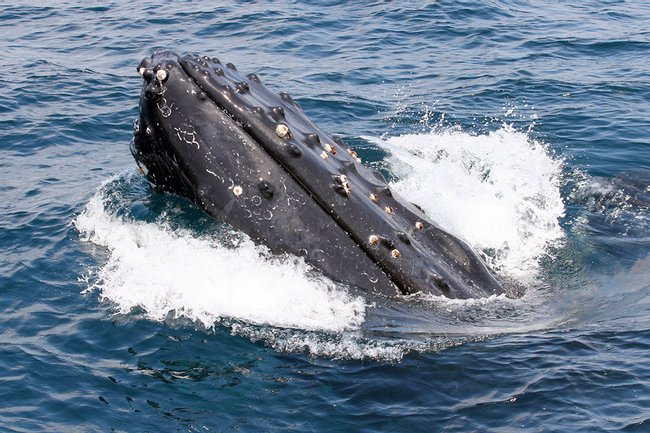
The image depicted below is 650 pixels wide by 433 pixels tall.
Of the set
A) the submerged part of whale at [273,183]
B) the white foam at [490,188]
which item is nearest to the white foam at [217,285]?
the submerged part of whale at [273,183]

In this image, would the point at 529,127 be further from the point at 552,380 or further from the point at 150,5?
the point at 150,5

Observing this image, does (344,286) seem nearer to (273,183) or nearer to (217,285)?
(273,183)

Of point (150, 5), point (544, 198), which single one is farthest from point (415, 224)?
point (150, 5)

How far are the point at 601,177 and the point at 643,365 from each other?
6195 mm

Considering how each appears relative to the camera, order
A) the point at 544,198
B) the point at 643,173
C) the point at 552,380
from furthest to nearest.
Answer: the point at 643,173 < the point at 544,198 < the point at 552,380

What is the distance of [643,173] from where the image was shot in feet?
44.4

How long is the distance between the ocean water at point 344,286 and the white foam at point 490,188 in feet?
0.15

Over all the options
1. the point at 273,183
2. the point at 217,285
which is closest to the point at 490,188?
the point at 217,285

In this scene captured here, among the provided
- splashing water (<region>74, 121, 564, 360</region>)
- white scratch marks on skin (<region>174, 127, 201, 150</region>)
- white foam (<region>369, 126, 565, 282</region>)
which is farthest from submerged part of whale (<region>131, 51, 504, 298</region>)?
white foam (<region>369, 126, 565, 282</region>)

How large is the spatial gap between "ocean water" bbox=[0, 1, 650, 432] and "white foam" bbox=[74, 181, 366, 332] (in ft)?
0.07

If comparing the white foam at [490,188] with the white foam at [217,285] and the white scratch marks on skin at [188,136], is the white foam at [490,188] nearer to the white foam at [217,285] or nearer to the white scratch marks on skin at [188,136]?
the white foam at [217,285]

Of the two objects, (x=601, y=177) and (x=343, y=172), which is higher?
(x=343, y=172)

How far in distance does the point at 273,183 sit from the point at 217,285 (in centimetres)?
149

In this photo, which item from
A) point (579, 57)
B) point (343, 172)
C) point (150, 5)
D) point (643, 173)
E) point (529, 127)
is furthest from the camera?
point (150, 5)
